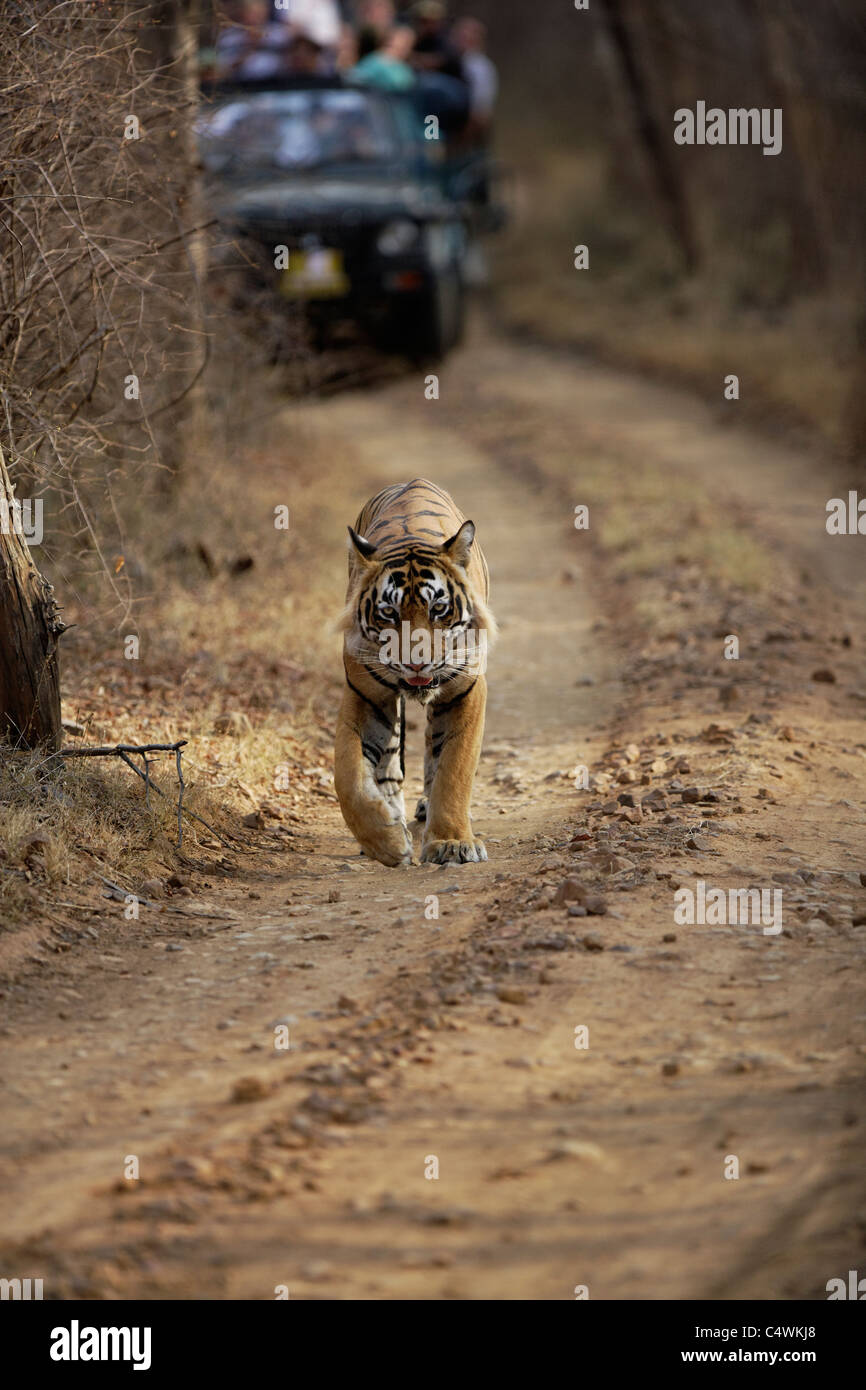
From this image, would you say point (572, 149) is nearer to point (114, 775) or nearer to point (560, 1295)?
point (114, 775)

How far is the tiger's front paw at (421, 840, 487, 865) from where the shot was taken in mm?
5613

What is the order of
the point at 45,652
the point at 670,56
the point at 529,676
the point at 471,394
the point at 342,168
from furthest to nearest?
1. the point at 670,56
2. the point at 471,394
3. the point at 342,168
4. the point at 529,676
5. the point at 45,652

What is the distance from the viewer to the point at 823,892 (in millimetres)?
5000

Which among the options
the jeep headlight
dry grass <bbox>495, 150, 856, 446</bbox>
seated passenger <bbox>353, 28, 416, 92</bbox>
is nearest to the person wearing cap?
seated passenger <bbox>353, 28, 416, 92</bbox>

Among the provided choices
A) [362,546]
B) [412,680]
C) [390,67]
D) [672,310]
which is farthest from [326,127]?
[412,680]

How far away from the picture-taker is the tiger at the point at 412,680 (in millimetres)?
5484

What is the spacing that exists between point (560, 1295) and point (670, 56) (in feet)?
69.1

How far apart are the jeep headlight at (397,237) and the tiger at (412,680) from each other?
28.5 ft

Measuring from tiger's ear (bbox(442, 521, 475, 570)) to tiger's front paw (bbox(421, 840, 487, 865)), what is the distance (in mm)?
1035

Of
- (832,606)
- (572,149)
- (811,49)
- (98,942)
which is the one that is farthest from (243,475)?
(572,149)

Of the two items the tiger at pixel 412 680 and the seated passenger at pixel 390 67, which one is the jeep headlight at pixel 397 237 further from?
the tiger at pixel 412 680

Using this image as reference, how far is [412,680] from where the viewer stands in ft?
17.9

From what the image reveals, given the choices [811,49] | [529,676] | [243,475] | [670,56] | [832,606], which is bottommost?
[529,676]

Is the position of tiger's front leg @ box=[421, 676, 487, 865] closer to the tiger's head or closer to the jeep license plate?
the tiger's head
